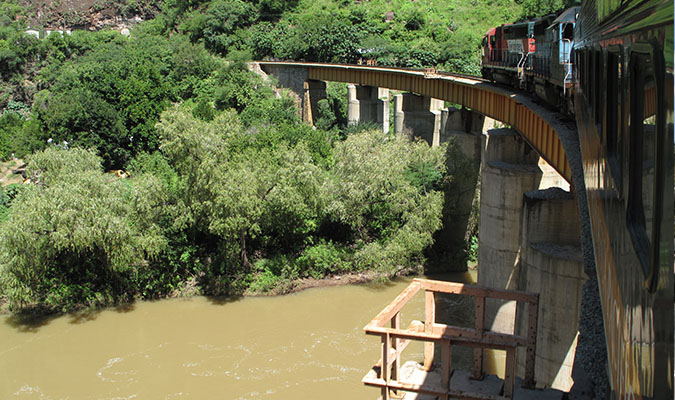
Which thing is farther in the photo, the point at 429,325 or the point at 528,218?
the point at 528,218

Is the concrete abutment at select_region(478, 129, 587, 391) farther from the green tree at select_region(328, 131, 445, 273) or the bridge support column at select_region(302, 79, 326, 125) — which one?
the bridge support column at select_region(302, 79, 326, 125)

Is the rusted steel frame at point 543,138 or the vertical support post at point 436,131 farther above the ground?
the rusted steel frame at point 543,138

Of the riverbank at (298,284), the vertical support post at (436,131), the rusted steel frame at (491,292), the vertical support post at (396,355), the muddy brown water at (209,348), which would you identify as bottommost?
the muddy brown water at (209,348)

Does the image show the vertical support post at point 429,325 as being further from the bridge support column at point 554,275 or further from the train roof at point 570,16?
the train roof at point 570,16

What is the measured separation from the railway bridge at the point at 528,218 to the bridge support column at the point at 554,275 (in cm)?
2

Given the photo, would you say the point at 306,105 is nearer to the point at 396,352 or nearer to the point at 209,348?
the point at 209,348

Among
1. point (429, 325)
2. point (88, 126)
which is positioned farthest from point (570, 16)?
point (88, 126)

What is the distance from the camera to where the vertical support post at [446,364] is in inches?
415

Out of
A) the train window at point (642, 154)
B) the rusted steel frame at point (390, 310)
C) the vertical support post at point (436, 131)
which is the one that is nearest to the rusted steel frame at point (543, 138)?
the rusted steel frame at point (390, 310)

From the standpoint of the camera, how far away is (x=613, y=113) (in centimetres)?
435

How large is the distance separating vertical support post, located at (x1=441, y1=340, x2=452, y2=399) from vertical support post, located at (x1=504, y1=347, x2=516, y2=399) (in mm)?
903

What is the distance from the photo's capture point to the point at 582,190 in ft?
26.7

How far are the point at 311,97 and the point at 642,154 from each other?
45.3 metres

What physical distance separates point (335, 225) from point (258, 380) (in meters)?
10.9
